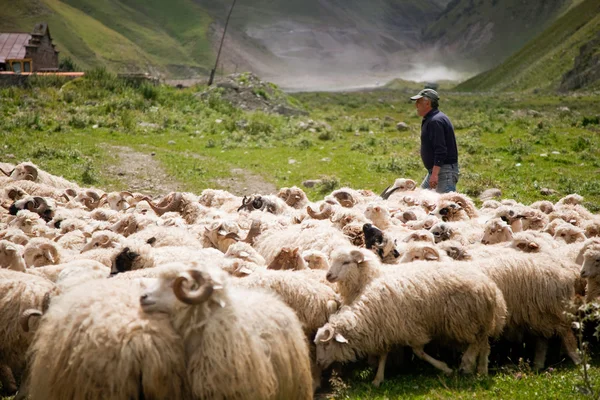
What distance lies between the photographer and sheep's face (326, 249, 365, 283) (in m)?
6.79

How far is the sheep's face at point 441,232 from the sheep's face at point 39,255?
4.84 m

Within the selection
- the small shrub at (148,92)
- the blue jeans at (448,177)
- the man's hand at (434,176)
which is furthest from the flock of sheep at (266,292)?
the small shrub at (148,92)

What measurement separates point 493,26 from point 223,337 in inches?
5658

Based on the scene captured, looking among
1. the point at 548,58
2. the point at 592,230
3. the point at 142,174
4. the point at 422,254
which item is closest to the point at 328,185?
the point at 142,174

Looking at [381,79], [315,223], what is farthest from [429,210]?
[381,79]

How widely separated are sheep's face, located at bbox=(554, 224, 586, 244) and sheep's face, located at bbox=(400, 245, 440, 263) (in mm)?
2322

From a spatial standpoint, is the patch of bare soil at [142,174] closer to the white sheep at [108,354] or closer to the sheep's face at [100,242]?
the sheep's face at [100,242]

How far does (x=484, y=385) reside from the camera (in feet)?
20.1

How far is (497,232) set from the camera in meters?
8.85

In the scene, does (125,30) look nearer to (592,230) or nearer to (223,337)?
(592,230)

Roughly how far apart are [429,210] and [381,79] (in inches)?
4697

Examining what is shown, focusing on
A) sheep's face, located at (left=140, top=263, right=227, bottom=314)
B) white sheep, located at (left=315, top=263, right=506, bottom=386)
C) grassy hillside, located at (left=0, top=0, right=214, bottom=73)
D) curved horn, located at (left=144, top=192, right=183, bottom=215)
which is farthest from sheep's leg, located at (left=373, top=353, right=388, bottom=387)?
grassy hillside, located at (left=0, top=0, right=214, bottom=73)

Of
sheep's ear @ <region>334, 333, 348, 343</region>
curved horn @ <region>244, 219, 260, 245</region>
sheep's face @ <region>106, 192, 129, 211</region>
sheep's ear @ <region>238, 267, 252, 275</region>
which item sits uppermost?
sheep's ear @ <region>238, 267, 252, 275</region>

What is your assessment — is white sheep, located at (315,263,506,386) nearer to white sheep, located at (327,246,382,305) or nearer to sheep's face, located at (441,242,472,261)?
white sheep, located at (327,246,382,305)
